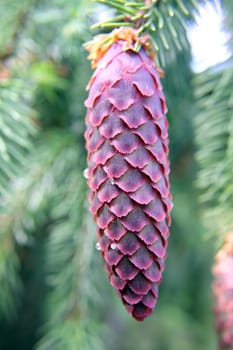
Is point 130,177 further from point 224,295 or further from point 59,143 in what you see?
point 59,143

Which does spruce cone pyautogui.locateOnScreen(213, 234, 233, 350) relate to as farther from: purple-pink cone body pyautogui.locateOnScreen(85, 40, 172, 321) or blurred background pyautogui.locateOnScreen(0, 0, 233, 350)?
purple-pink cone body pyautogui.locateOnScreen(85, 40, 172, 321)

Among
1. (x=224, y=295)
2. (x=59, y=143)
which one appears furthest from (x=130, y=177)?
(x=59, y=143)

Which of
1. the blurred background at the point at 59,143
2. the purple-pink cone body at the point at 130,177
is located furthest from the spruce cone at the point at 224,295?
the purple-pink cone body at the point at 130,177

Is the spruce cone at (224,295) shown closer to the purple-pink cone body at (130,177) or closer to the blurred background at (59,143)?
the blurred background at (59,143)

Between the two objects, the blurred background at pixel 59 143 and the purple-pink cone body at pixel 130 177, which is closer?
the purple-pink cone body at pixel 130 177

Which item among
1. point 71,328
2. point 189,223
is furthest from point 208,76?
point 189,223

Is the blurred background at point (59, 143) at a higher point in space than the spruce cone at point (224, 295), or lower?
higher
